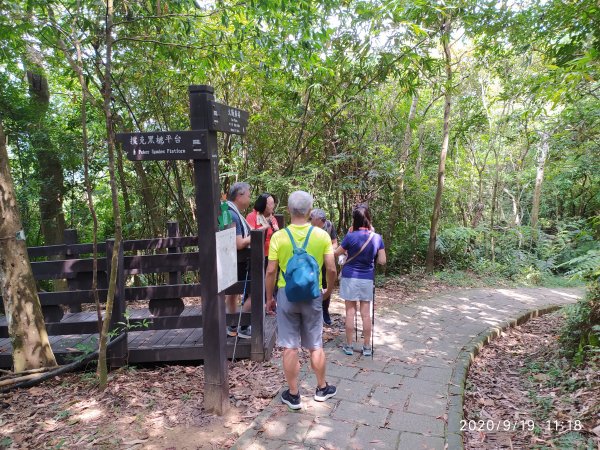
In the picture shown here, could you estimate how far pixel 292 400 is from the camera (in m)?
3.45

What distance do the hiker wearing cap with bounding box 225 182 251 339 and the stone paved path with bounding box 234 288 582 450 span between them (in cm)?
98

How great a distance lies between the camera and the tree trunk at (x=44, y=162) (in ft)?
29.6

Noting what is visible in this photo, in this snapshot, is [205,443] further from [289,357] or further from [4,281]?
[4,281]

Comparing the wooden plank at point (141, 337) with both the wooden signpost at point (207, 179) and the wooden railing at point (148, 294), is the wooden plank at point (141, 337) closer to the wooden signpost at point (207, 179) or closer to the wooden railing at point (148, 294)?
the wooden railing at point (148, 294)

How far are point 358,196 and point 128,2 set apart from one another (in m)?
5.74

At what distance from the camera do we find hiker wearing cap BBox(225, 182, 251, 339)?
4414mm

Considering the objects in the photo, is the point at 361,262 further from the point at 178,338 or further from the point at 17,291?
the point at 17,291

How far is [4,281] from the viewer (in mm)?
3998

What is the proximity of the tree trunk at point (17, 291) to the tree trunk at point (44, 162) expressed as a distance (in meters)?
5.95

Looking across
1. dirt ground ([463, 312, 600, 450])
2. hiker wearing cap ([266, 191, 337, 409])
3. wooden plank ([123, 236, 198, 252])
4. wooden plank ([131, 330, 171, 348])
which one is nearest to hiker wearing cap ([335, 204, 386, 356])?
hiker wearing cap ([266, 191, 337, 409])

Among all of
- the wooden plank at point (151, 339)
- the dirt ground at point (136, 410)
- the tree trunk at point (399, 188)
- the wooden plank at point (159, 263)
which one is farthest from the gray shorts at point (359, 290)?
the tree trunk at point (399, 188)

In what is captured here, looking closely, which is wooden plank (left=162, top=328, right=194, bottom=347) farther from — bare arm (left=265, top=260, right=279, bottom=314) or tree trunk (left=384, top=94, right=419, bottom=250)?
tree trunk (left=384, top=94, right=419, bottom=250)

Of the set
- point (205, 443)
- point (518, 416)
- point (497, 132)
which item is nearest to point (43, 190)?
point (205, 443)

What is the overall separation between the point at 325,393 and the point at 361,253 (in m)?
1.56
